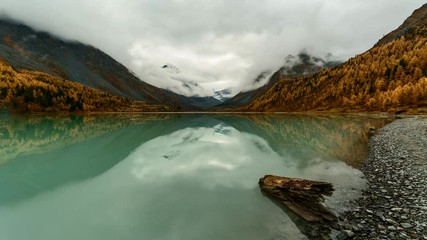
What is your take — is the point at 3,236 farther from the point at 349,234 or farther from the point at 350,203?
the point at 350,203

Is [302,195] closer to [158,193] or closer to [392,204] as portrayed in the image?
[392,204]

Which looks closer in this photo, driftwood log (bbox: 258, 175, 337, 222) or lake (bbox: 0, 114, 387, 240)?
lake (bbox: 0, 114, 387, 240)

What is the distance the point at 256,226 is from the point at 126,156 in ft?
107

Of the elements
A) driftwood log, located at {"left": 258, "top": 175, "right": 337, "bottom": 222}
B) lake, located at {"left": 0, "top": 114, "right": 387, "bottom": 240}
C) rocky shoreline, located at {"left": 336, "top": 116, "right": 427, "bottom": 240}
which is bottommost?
lake, located at {"left": 0, "top": 114, "right": 387, "bottom": 240}

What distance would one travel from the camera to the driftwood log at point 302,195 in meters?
17.4

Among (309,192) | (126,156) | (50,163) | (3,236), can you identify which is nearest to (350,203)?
(309,192)

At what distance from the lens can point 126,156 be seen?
44.2 meters

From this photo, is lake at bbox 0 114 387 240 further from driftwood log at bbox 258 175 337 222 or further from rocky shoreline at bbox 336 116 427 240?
rocky shoreline at bbox 336 116 427 240

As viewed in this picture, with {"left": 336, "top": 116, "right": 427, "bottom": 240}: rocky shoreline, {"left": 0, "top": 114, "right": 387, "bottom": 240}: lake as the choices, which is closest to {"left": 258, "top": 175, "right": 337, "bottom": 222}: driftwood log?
{"left": 0, "top": 114, "right": 387, "bottom": 240}: lake

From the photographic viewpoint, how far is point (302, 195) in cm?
2011

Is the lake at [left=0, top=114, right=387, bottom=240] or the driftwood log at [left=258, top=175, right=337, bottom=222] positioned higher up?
the driftwood log at [left=258, top=175, right=337, bottom=222]

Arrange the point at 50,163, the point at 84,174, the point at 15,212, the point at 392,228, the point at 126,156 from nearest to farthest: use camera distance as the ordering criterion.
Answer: the point at 392,228
the point at 15,212
the point at 84,174
the point at 50,163
the point at 126,156

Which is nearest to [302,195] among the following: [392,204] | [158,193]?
[392,204]

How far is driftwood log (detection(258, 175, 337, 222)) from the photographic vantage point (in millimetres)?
17391
